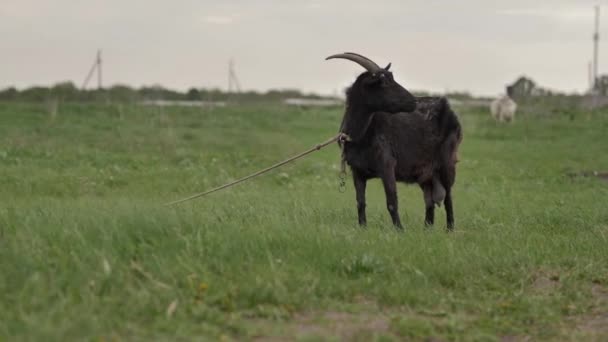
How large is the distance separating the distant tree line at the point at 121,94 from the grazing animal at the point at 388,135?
24.1 meters

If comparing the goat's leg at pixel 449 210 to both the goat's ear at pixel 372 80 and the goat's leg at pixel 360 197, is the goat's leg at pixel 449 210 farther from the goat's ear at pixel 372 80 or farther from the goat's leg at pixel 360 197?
the goat's ear at pixel 372 80

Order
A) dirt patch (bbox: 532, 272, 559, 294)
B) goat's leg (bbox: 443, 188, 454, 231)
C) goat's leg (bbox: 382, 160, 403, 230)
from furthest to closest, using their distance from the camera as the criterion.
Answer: goat's leg (bbox: 443, 188, 454, 231), goat's leg (bbox: 382, 160, 403, 230), dirt patch (bbox: 532, 272, 559, 294)

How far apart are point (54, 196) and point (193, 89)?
31.8 metres

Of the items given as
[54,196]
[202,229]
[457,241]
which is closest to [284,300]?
[202,229]

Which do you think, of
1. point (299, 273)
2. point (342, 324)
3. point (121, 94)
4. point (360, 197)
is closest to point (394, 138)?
point (360, 197)

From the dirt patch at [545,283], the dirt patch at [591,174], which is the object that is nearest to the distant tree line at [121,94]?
the dirt patch at [591,174]

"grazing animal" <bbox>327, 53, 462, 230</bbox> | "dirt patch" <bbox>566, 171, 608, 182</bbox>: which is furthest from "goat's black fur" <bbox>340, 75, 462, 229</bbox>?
"dirt patch" <bbox>566, 171, 608, 182</bbox>

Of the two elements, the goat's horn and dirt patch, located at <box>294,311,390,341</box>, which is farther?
the goat's horn

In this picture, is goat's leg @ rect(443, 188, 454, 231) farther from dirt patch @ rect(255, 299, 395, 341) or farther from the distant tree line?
the distant tree line

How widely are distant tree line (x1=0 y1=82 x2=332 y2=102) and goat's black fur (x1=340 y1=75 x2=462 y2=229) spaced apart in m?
24.1

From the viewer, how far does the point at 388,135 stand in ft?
32.2

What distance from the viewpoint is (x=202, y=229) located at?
705cm

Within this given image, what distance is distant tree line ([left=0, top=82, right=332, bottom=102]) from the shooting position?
3700cm

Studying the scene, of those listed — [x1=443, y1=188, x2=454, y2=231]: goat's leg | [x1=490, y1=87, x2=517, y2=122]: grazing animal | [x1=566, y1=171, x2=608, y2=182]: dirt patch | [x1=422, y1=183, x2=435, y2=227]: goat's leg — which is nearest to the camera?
[x1=443, y1=188, x2=454, y2=231]: goat's leg
